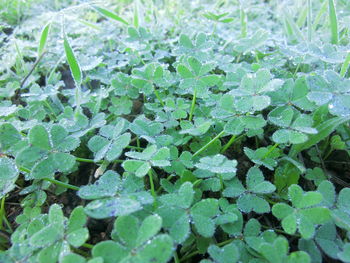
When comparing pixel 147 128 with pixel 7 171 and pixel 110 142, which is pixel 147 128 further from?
pixel 7 171

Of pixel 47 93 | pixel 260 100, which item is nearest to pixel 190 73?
pixel 260 100

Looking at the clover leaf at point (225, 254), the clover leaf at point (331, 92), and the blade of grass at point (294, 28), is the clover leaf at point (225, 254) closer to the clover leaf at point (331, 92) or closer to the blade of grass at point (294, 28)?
the clover leaf at point (331, 92)

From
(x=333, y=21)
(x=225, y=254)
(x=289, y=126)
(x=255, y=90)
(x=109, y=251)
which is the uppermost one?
(x=333, y=21)

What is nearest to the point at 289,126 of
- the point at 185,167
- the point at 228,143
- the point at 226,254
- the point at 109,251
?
the point at 228,143

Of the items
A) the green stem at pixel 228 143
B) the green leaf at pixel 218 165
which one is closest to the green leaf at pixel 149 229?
the green leaf at pixel 218 165

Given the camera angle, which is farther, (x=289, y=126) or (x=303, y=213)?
(x=289, y=126)

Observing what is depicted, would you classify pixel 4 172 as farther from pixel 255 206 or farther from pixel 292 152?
pixel 292 152
